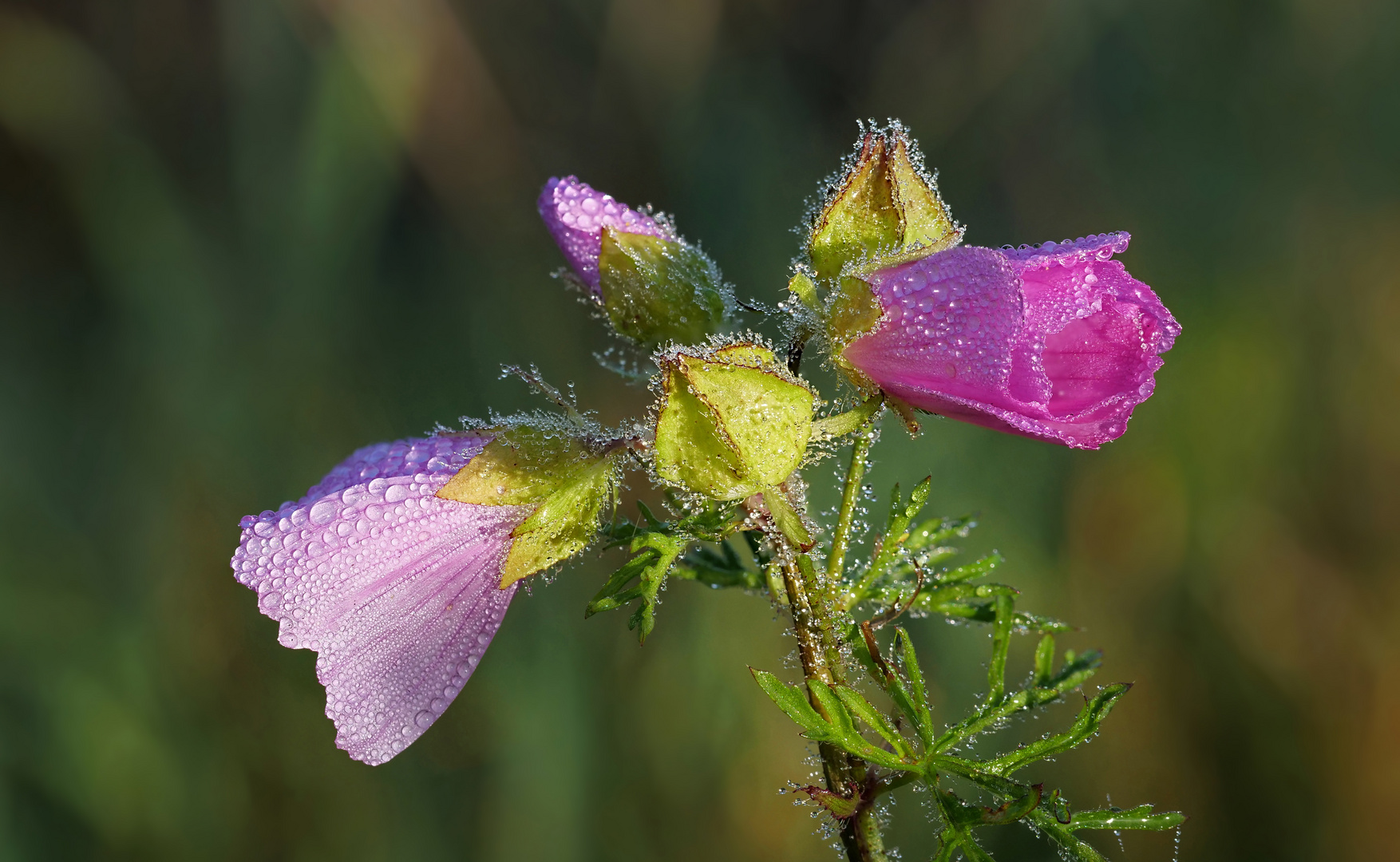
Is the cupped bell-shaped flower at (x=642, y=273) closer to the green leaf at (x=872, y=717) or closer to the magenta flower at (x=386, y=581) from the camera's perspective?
the magenta flower at (x=386, y=581)

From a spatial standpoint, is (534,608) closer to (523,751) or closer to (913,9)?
(523,751)

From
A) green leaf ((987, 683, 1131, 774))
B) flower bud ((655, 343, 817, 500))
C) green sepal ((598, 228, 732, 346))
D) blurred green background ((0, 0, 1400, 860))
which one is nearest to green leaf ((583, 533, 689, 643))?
flower bud ((655, 343, 817, 500))

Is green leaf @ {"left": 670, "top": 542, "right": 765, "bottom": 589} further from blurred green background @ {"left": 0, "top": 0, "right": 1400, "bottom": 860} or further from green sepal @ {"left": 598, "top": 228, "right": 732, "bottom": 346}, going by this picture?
blurred green background @ {"left": 0, "top": 0, "right": 1400, "bottom": 860}

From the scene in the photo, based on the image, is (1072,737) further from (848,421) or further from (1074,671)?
(848,421)

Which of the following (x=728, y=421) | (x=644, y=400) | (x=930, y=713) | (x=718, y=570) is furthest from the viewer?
(x=644, y=400)

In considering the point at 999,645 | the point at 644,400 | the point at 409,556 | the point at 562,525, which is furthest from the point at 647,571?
the point at 644,400
